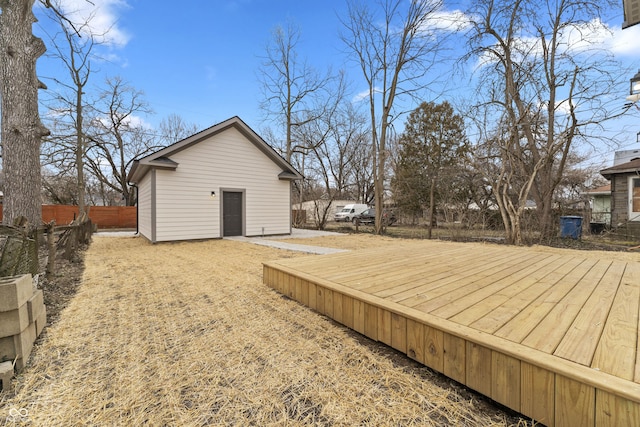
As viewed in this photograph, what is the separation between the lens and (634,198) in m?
10.9

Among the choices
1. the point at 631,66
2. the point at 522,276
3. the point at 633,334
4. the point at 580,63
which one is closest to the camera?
the point at 633,334

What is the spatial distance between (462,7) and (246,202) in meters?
10.9

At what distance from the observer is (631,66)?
7461 mm

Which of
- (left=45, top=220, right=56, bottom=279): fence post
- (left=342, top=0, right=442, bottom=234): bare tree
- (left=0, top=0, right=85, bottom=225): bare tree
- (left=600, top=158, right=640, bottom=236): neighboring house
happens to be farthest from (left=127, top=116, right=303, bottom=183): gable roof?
(left=600, top=158, right=640, bottom=236): neighboring house

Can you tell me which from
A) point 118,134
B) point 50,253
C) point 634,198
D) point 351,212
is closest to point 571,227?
point 634,198

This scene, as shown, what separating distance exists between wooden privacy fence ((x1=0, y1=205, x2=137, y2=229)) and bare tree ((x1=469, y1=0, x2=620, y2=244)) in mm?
19265

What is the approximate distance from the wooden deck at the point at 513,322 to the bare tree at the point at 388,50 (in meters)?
9.50

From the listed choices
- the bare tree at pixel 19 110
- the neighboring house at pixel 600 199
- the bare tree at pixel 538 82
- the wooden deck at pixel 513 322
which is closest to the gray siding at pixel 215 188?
the bare tree at pixel 19 110

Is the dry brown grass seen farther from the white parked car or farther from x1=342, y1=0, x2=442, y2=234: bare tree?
the white parked car

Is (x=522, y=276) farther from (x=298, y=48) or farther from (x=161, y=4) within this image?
(x=298, y=48)

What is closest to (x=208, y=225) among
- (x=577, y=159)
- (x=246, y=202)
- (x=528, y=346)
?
(x=246, y=202)

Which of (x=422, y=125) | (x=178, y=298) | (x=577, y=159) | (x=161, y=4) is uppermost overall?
(x=161, y=4)

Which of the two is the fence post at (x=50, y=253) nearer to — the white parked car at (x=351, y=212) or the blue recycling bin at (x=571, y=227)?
the blue recycling bin at (x=571, y=227)

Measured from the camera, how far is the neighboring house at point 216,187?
8664mm
